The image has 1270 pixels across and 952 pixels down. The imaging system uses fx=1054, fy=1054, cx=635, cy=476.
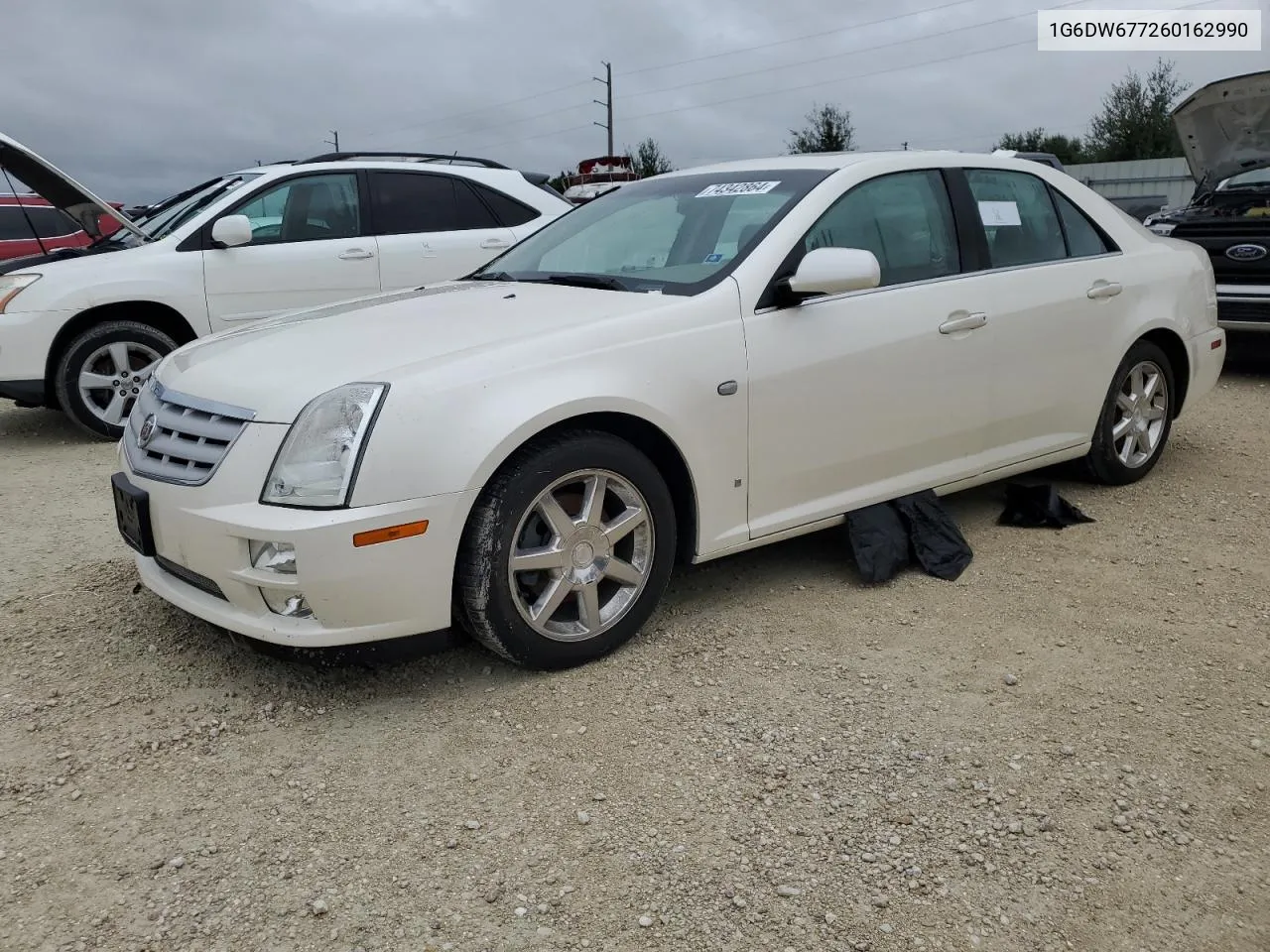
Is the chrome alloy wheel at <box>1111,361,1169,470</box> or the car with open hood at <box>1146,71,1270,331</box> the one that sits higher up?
the car with open hood at <box>1146,71,1270,331</box>

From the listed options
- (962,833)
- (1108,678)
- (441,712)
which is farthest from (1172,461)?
(441,712)

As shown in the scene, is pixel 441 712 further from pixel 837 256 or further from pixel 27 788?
pixel 837 256

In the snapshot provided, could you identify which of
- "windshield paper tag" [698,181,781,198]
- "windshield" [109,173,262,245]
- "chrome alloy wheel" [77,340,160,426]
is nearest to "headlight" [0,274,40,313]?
"chrome alloy wheel" [77,340,160,426]

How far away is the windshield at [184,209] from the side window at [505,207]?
1558 millimetres

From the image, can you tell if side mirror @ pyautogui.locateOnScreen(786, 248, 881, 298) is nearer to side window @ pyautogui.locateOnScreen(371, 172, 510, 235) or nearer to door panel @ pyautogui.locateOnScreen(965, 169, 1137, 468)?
door panel @ pyautogui.locateOnScreen(965, 169, 1137, 468)

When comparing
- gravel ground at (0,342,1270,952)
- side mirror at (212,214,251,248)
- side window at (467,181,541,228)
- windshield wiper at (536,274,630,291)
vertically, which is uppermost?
side window at (467,181,541,228)

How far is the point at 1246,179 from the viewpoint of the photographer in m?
9.12

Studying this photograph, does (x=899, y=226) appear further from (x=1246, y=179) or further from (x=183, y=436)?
(x=1246, y=179)

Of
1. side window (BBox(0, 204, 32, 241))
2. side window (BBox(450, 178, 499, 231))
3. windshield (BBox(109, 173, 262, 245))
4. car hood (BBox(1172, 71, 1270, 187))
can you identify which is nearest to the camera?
windshield (BBox(109, 173, 262, 245))

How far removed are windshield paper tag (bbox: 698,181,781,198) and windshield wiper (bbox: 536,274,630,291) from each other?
1.88 ft

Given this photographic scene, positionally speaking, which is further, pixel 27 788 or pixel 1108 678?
pixel 1108 678

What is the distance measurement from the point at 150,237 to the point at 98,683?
14.7 ft

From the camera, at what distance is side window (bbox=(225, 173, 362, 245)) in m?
6.98

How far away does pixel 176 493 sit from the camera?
2957mm
